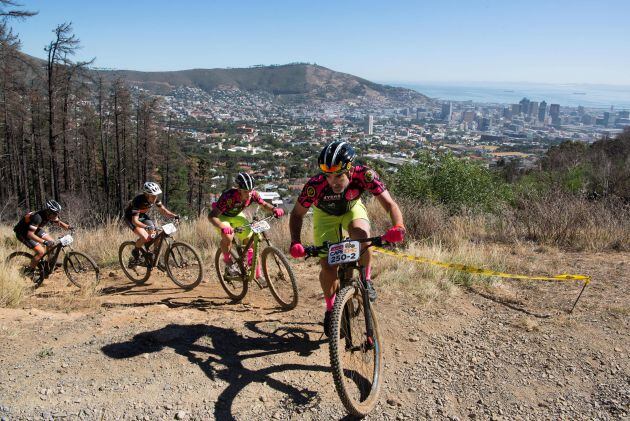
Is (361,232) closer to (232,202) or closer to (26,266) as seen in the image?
(232,202)

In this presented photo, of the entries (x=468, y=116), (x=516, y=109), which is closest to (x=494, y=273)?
(x=468, y=116)

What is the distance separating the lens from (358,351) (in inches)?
135

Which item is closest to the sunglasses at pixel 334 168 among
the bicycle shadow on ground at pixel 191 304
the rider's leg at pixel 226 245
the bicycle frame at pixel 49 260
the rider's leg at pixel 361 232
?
the rider's leg at pixel 361 232

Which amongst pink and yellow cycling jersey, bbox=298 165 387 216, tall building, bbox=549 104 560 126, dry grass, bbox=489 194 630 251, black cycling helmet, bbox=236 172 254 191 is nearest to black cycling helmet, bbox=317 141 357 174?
pink and yellow cycling jersey, bbox=298 165 387 216

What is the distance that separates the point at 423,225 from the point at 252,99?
127194 mm

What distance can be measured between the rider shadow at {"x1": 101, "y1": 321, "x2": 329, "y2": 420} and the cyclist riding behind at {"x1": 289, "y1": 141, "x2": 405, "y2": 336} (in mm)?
590

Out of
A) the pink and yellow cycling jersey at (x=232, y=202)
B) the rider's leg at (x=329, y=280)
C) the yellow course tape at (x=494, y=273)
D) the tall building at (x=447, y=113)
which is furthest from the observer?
the tall building at (x=447, y=113)

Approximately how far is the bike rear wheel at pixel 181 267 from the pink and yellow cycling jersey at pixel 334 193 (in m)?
2.97

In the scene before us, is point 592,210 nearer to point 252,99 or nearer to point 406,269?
point 406,269

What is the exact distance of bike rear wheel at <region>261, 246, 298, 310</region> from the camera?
5082mm

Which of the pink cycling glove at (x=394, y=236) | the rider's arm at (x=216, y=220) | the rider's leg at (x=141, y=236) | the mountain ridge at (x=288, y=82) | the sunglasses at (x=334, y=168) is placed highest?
the mountain ridge at (x=288, y=82)

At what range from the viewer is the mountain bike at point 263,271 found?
5.12 metres

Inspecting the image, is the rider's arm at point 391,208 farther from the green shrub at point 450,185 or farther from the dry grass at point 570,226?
the green shrub at point 450,185

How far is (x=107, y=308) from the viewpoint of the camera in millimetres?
5242
